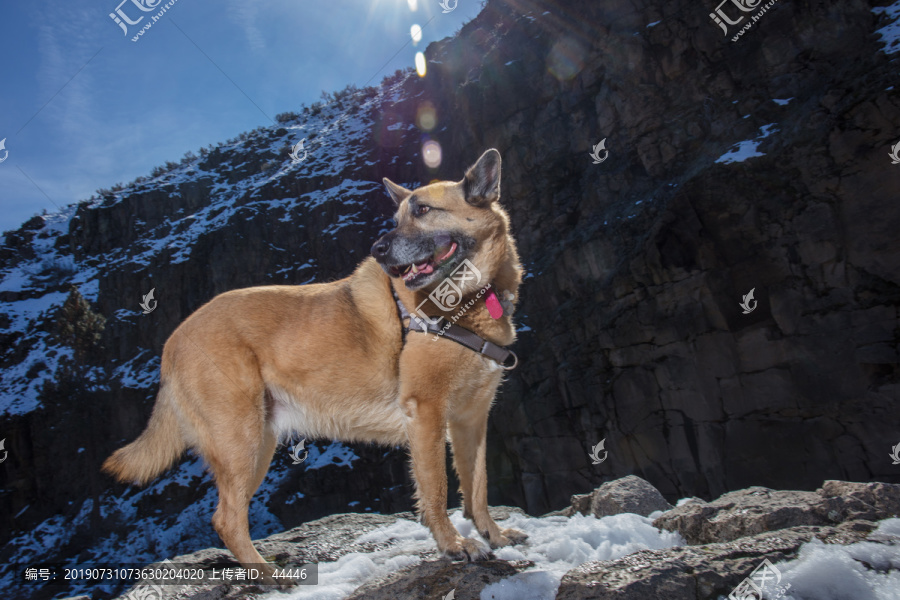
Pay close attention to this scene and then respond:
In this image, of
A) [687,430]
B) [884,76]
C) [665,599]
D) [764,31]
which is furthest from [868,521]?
[764,31]

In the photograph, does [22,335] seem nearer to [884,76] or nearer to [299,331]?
[299,331]

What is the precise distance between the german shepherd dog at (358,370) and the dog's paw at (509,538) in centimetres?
1

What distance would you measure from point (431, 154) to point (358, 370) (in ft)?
152

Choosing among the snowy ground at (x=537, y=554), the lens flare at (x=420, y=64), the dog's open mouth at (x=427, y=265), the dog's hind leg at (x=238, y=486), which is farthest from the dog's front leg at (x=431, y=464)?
the lens flare at (x=420, y=64)

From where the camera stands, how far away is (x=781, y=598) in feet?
6.77

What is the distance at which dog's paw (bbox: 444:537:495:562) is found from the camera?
3314 millimetres

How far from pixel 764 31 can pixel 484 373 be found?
31.7 meters

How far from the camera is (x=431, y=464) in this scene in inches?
142

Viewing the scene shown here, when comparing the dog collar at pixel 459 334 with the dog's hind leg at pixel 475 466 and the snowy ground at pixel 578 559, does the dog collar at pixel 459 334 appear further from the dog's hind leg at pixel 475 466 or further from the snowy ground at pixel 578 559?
the snowy ground at pixel 578 559

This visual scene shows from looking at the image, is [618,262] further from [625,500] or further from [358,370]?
[358,370]

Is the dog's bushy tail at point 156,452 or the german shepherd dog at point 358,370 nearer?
the german shepherd dog at point 358,370

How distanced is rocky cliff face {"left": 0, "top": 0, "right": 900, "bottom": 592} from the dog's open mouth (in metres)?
21.7

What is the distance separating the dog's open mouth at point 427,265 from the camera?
4.04 metres

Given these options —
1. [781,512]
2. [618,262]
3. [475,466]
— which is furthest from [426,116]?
[781,512]
